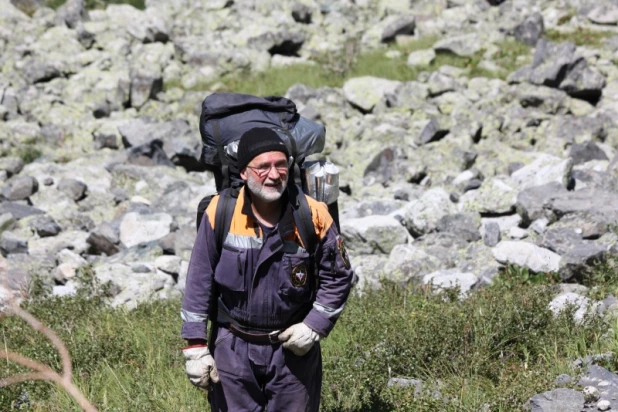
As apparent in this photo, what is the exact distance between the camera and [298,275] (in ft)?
13.4

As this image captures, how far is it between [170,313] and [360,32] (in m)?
16.6

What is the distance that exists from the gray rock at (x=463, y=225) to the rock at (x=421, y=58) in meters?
9.82

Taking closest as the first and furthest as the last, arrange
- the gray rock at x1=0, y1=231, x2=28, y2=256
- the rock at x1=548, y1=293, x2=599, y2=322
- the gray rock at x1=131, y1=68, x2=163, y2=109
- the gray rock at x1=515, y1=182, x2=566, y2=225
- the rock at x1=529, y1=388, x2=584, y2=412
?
the rock at x1=529, y1=388, x2=584, y2=412
the rock at x1=548, y1=293, x2=599, y2=322
the gray rock at x1=515, y1=182, x2=566, y2=225
the gray rock at x1=0, y1=231, x2=28, y2=256
the gray rock at x1=131, y1=68, x2=163, y2=109

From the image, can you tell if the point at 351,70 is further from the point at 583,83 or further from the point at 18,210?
the point at 18,210

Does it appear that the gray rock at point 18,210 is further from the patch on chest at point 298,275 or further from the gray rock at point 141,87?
the patch on chest at point 298,275

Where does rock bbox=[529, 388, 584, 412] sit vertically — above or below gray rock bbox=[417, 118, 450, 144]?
above

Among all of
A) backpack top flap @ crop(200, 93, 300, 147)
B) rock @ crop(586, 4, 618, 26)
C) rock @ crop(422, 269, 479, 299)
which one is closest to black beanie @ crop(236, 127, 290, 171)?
backpack top flap @ crop(200, 93, 300, 147)

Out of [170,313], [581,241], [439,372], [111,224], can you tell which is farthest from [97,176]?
[439,372]

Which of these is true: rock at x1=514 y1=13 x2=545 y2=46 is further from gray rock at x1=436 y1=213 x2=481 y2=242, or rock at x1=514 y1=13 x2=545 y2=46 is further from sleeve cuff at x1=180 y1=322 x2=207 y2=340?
sleeve cuff at x1=180 y1=322 x2=207 y2=340

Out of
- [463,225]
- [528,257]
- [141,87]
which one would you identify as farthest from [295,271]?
[141,87]

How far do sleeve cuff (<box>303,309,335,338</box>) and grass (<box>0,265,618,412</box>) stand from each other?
50.9 inches

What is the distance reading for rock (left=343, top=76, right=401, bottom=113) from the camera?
17.7 meters

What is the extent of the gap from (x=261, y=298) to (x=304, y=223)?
1.45 feet

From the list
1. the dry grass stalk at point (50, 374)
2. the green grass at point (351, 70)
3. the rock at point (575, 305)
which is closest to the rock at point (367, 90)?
the green grass at point (351, 70)
